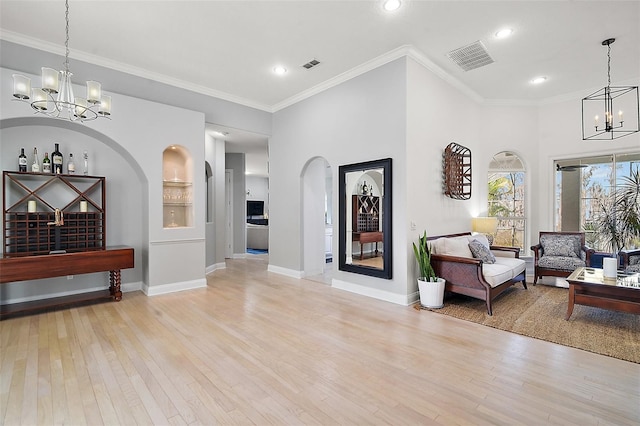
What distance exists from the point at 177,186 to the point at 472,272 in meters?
4.67

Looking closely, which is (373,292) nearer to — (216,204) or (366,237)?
(366,237)

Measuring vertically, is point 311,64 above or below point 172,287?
above

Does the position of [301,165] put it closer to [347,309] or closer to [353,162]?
[353,162]

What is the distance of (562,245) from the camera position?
5.23 m

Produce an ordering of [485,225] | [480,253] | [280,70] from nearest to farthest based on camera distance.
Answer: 1. [480,253]
2. [280,70]
3. [485,225]

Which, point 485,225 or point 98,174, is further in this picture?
point 485,225

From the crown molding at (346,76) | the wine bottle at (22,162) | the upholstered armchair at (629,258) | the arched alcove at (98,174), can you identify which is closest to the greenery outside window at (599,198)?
the upholstered armchair at (629,258)

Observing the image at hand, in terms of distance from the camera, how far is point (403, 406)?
203 centimetres

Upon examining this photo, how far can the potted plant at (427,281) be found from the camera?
402 cm

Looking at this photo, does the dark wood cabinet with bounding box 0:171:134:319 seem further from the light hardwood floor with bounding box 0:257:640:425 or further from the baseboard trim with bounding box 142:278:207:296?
the light hardwood floor with bounding box 0:257:640:425

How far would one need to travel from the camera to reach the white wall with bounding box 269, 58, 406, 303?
431cm

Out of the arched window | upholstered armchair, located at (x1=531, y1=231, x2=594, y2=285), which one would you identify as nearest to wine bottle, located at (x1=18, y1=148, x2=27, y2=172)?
upholstered armchair, located at (x1=531, y1=231, x2=594, y2=285)

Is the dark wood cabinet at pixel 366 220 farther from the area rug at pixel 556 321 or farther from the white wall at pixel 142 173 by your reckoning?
the white wall at pixel 142 173

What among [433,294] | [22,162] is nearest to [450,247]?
[433,294]
